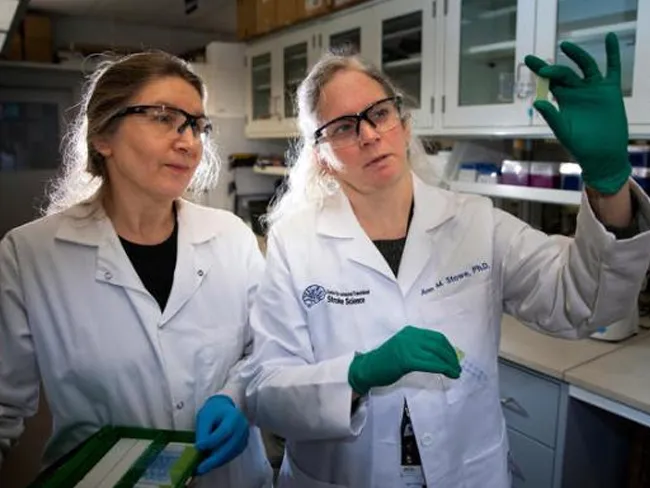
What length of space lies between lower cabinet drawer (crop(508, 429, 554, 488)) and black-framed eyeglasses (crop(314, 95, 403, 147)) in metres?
1.06

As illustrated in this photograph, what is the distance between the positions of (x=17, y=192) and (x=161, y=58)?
3845mm

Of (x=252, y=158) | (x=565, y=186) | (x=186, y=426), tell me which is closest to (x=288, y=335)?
(x=186, y=426)

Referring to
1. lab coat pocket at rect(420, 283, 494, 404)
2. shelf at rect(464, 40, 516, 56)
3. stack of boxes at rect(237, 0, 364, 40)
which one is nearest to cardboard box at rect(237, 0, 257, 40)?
stack of boxes at rect(237, 0, 364, 40)

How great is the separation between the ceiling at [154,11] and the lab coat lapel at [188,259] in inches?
117

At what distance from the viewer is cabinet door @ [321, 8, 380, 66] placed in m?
2.42

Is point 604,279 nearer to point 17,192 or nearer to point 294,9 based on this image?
point 294,9

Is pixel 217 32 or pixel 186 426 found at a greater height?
pixel 217 32

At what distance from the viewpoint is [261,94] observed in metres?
3.55

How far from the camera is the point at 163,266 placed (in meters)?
1.17

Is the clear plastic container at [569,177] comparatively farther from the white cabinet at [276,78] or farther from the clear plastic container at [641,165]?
the white cabinet at [276,78]

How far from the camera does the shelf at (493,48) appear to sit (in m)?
1.89

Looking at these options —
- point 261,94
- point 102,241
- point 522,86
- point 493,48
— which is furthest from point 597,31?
point 261,94

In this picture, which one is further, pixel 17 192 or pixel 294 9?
pixel 17 192

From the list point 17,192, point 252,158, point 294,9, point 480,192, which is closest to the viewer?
point 480,192
